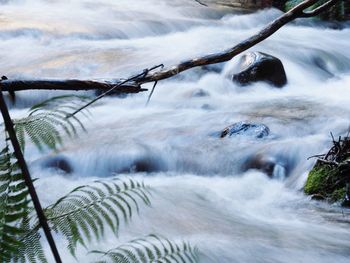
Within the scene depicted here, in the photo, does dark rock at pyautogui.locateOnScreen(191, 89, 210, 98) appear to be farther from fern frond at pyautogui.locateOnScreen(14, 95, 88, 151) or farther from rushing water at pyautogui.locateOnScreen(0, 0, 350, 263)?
fern frond at pyautogui.locateOnScreen(14, 95, 88, 151)

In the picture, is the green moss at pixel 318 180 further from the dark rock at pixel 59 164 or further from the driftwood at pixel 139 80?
the driftwood at pixel 139 80

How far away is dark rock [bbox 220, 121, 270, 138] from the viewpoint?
6176 mm

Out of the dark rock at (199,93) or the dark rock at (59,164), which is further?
the dark rock at (199,93)

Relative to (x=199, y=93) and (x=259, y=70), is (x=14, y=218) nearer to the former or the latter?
(x=199, y=93)

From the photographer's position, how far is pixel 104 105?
769 centimetres

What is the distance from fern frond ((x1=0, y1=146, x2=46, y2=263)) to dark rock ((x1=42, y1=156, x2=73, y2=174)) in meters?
4.92

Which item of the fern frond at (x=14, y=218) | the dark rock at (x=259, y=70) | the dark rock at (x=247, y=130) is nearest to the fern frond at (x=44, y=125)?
the fern frond at (x=14, y=218)

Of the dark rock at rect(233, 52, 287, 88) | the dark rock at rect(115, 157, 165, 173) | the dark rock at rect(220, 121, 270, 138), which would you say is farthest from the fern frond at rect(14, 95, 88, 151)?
the dark rock at rect(233, 52, 287, 88)

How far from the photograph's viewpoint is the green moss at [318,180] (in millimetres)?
4297

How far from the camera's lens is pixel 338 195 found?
13.7 ft

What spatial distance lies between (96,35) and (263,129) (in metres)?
5.02

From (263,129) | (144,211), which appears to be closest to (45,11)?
(263,129)

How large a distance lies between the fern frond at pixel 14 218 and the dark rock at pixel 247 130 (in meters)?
5.42

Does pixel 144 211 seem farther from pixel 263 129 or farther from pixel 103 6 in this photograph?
pixel 103 6
